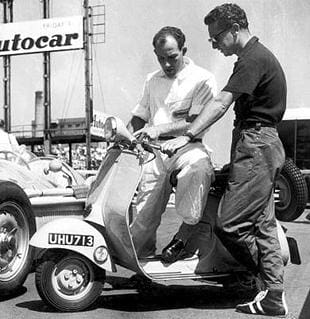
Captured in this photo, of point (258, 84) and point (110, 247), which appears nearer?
point (258, 84)

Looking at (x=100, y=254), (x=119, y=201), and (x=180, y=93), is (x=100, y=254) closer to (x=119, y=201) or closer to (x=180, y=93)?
(x=119, y=201)

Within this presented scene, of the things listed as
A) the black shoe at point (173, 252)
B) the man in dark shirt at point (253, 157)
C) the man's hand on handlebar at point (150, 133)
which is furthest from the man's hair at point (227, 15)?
the black shoe at point (173, 252)

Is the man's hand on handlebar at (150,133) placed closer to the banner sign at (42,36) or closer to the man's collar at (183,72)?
the man's collar at (183,72)

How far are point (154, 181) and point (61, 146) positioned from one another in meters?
55.1

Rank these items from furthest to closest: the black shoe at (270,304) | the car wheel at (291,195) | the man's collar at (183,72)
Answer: the car wheel at (291,195) → the man's collar at (183,72) → the black shoe at (270,304)

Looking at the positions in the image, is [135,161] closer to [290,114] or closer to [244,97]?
[244,97]

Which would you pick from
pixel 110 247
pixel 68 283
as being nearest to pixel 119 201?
pixel 110 247

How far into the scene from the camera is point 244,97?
4.30 meters

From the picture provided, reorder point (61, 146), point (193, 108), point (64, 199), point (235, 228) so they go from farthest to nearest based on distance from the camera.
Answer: point (61, 146)
point (64, 199)
point (193, 108)
point (235, 228)

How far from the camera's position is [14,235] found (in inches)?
194

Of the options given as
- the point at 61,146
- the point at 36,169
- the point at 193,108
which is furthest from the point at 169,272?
the point at 61,146

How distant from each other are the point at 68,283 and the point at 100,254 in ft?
0.88

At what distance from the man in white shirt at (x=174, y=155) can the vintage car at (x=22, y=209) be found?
0.87 metres

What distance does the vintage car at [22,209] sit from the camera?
15.8 ft
